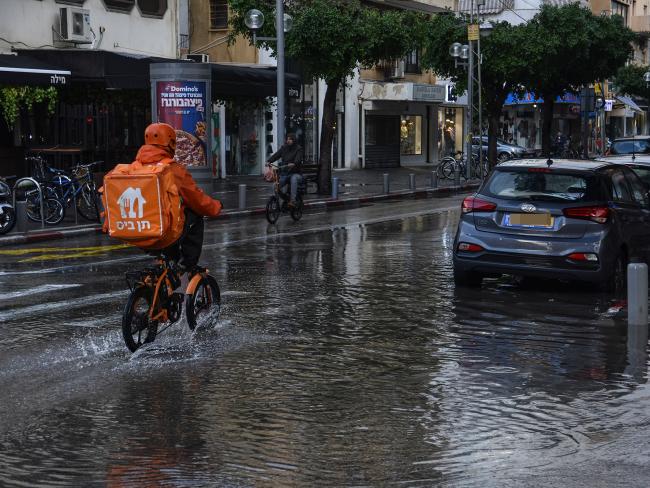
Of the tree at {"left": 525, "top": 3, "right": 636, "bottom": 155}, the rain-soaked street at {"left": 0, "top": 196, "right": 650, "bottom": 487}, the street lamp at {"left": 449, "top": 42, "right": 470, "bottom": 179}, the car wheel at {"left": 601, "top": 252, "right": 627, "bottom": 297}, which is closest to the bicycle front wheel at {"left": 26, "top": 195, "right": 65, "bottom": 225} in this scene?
the rain-soaked street at {"left": 0, "top": 196, "right": 650, "bottom": 487}

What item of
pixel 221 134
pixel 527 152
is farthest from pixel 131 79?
pixel 527 152

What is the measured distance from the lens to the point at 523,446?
263 inches

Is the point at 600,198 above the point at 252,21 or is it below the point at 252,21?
below

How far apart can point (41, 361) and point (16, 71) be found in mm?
17287

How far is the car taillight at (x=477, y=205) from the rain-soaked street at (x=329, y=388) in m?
0.86

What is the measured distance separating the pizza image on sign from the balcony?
75.4m

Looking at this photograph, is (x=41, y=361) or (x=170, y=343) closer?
(x=41, y=361)

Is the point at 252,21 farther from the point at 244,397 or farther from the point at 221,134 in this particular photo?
the point at 244,397

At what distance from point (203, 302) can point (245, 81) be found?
21364 millimetres

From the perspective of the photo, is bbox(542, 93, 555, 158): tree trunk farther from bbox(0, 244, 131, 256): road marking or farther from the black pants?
the black pants

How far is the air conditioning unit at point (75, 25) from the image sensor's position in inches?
1211

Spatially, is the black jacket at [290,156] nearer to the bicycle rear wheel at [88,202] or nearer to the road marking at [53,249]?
the bicycle rear wheel at [88,202]

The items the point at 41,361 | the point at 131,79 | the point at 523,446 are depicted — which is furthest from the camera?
the point at 131,79

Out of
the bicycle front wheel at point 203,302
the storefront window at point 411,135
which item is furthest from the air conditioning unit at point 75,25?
the storefront window at point 411,135
